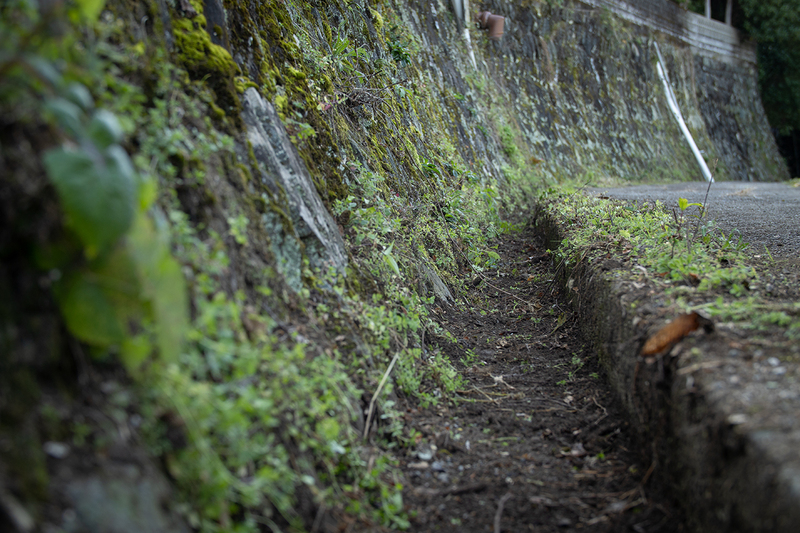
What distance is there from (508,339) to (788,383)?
87.6 inches

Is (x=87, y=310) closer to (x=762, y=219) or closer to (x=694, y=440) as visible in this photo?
(x=694, y=440)

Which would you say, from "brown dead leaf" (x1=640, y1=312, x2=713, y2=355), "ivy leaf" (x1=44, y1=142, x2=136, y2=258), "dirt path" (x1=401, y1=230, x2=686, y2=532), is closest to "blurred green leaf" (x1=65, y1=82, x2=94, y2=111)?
"ivy leaf" (x1=44, y1=142, x2=136, y2=258)

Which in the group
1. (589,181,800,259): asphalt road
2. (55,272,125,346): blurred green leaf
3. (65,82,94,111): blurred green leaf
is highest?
(65,82,94,111): blurred green leaf

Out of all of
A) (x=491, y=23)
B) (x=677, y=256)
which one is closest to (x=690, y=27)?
(x=491, y=23)

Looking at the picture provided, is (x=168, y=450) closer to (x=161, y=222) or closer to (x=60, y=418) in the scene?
→ (x=60, y=418)

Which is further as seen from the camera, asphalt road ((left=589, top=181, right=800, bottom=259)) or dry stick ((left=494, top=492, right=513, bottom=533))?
asphalt road ((left=589, top=181, right=800, bottom=259))

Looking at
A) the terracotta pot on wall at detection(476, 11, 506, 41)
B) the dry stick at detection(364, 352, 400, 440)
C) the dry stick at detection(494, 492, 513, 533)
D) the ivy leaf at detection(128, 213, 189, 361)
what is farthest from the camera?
the terracotta pot on wall at detection(476, 11, 506, 41)

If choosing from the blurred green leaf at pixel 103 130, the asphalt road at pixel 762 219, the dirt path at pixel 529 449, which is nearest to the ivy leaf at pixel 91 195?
the blurred green leaf at pixel 103 130

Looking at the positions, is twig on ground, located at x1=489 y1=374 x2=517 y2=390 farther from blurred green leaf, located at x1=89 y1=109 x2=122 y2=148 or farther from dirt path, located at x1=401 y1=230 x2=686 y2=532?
blurred green leaf, located at x1=89 y1=109 x2=122 y2=148

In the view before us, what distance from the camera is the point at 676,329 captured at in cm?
217

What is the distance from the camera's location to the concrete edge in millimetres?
1391

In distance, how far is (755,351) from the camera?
198 centimetres

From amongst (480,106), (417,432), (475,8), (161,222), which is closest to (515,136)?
(480,106)

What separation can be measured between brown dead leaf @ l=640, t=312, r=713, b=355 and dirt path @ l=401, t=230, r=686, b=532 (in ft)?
1.73
